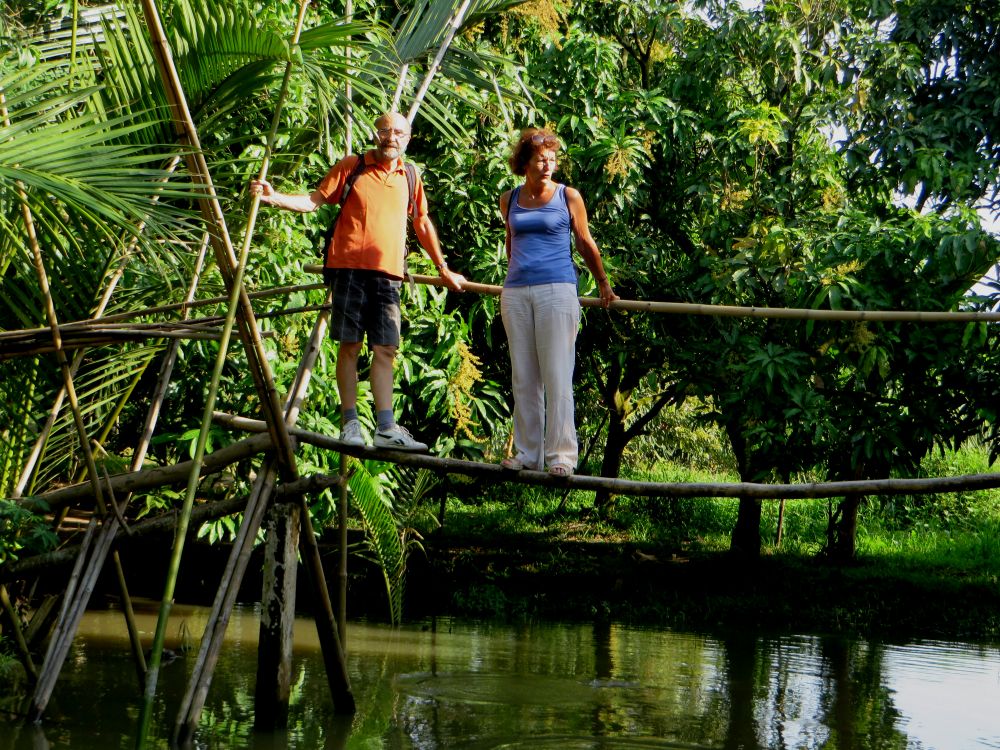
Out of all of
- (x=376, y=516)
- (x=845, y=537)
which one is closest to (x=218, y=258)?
(x=376, y=516)

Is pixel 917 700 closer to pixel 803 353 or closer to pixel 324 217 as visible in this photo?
pixel 803 353

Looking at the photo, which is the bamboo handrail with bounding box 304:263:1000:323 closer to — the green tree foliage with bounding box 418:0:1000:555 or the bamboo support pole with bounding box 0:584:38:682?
the bamboo support pole with bounding box 0:584:38:682

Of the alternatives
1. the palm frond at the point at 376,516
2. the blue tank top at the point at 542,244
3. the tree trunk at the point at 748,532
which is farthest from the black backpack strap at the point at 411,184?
the tree trunk at the point at 748,532

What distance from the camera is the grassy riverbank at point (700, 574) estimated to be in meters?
9.98

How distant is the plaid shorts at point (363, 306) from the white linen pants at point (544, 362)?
1.39 ft

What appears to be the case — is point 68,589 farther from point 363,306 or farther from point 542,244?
point 542,244

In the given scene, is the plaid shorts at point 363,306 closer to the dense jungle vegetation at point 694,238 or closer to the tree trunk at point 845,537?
the dense jungle vegetation at point 694,238

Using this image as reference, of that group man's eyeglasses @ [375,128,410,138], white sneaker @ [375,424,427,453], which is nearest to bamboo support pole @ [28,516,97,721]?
white sneaker @ [375,424,427,453]

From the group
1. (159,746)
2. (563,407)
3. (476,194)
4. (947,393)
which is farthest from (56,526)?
(947,393)

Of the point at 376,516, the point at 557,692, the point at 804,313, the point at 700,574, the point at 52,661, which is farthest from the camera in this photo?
the point at 700,574

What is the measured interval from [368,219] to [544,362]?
2.68 ft

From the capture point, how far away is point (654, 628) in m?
9.50

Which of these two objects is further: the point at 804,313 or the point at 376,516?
the point at 376,516

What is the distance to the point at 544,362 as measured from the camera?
4.24 metres
